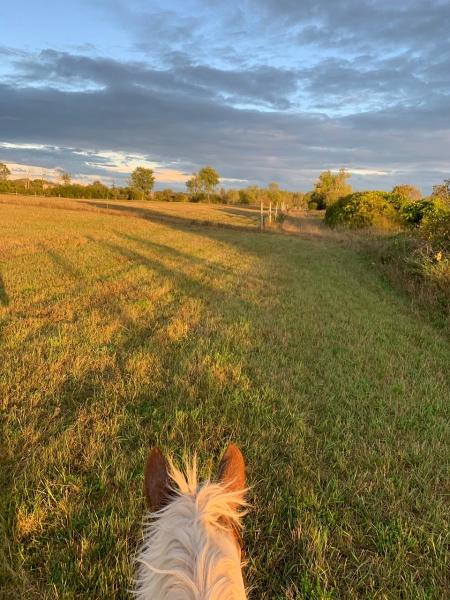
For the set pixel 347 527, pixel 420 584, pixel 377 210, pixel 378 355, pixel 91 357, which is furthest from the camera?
pixel 377 210

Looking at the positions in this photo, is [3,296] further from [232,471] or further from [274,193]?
[274,193]

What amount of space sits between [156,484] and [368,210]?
3323cm

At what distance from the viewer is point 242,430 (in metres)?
3.83

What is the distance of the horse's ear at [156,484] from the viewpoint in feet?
5.09

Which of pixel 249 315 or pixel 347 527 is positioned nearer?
pixel 347 527

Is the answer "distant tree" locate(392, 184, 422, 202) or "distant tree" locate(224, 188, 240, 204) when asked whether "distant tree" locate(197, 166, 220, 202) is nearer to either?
"distant tree" locate(224, 188, 240, 204)

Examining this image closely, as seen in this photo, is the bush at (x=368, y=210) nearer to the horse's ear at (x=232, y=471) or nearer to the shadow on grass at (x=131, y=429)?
the shadow on grass at (x=131, y=429)

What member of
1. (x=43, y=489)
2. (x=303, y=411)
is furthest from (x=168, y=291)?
(x=43, y=489)

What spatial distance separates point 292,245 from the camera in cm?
2170

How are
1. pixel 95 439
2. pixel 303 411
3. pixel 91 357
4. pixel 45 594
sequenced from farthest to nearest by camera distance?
pixel 91 357, pixel 303 411, pixel 95 439, pixel 45 594

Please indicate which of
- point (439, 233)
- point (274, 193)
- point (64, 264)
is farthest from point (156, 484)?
point (274, 193)

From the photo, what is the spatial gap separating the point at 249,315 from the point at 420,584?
566 cm

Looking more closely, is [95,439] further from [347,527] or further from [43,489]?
[347,527]

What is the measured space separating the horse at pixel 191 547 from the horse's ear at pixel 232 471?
0.09 meters
